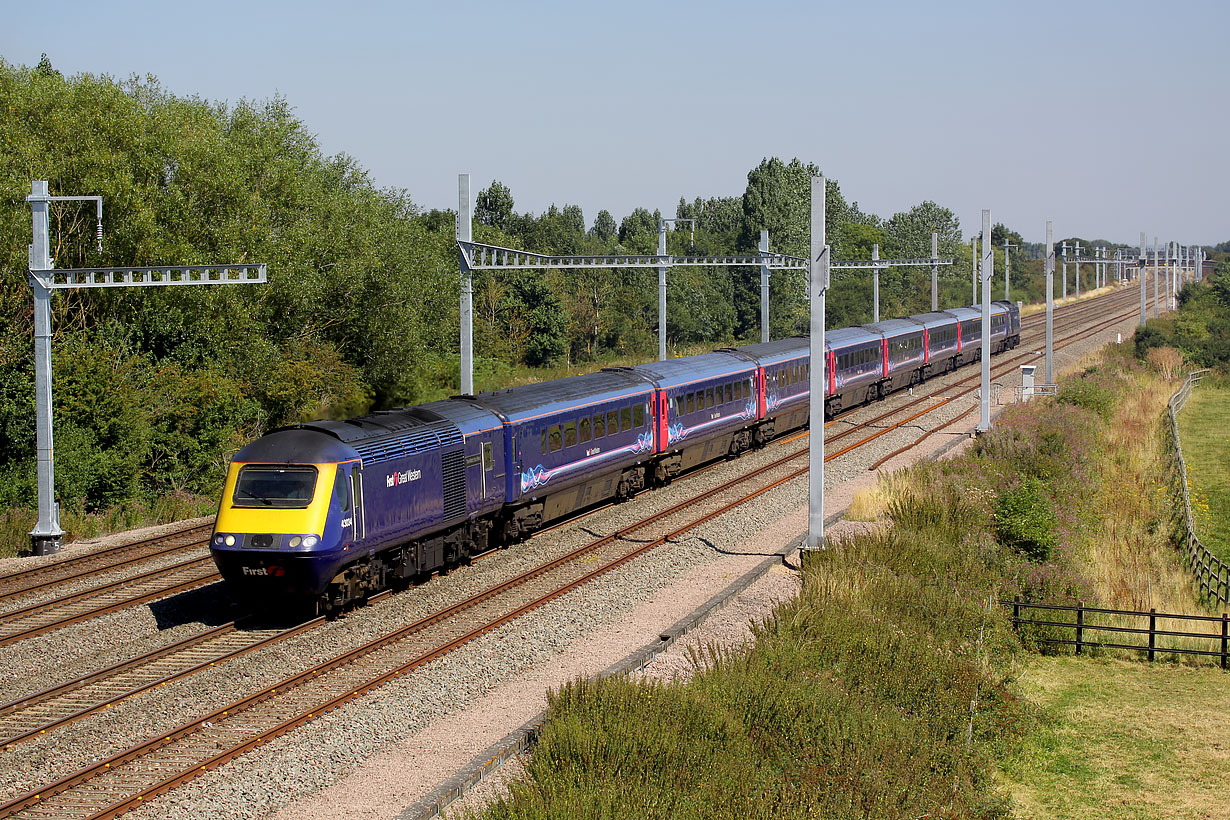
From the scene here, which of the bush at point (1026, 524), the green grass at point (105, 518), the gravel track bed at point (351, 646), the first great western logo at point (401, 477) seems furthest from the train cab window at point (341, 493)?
the bush at point (1026, 524)

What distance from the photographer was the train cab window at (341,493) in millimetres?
17469

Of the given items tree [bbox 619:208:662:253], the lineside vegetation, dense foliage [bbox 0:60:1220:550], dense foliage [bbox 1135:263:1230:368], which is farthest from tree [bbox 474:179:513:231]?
the lineside vegetation

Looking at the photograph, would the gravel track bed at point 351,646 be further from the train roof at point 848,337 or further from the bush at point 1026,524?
Result: the train roof at point 848,337

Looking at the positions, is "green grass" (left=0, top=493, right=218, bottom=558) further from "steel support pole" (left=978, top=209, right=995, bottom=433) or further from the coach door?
"steel support pole" (left=978, top=209, right=995, bottom=433)

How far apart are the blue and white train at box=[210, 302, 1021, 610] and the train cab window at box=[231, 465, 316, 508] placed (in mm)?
21

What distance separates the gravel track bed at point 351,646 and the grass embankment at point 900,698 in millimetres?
2103

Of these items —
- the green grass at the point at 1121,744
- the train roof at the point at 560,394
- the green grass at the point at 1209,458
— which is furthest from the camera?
the green grass at the point at 1209,458

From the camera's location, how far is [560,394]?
2569 centimetres

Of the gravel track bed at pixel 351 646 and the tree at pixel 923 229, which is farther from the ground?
the tree at pixel 923 229

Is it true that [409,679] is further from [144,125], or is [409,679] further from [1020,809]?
[144,125]

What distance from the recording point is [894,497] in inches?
1055

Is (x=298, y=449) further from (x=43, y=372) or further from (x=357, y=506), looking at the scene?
(x=43, y=372)

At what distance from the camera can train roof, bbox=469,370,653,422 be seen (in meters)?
23.6

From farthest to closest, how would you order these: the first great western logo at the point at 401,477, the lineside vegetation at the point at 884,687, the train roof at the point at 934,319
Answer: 1. the train roof at the point at 934,319
2. the first great western logo at the point at 401,477
3. the lineside vegetation at the point at 884,687
